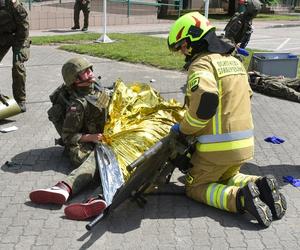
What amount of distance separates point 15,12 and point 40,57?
5.88m

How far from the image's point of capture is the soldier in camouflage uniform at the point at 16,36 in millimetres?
7074

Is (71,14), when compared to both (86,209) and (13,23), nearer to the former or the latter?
(13,23)

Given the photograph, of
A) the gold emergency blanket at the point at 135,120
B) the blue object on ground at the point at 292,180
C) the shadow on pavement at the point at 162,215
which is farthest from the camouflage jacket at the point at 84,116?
the blue object on ground at the point at 292,180

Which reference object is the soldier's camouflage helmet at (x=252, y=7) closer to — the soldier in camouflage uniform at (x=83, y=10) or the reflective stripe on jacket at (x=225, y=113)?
the reflective stripe on jacket at (x=225, y=113)

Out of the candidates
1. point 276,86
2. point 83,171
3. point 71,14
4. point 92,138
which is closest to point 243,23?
point 276,86

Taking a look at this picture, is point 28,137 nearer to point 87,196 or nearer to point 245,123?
point 87,196

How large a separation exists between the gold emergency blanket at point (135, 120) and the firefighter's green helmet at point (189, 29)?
1.07 m

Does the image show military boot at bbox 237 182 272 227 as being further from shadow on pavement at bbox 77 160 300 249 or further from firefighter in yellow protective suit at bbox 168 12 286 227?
shadow on pavement at bbox 77 160 300 249

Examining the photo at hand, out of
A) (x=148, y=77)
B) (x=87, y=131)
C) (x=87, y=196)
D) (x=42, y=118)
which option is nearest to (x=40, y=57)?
(x=148, y=77)

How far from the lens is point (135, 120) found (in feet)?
17.9

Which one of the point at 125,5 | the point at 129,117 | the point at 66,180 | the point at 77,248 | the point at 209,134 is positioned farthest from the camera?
the point at 125,5

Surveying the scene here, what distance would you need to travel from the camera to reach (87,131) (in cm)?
552

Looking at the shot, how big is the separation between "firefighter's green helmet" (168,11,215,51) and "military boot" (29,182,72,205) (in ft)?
5.47

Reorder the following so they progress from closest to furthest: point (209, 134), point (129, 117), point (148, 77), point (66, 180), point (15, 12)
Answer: point (209, 134)
point (66, 180)
point (129, 117)
point (15, 12)
point (148, 77)
